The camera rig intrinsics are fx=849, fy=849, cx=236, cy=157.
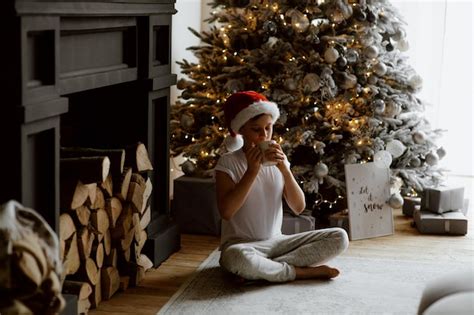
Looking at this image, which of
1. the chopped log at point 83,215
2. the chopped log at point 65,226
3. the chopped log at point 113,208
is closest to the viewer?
the chopped log at point 65,226

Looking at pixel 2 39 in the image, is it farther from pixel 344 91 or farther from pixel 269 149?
pixel 344 91

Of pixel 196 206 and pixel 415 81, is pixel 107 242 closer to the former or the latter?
pixel 196 206

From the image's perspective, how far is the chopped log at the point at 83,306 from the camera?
10.3 feet

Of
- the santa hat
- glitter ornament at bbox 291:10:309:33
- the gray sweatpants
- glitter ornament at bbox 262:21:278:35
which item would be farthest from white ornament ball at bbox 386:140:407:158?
the santa hat

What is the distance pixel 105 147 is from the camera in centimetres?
388

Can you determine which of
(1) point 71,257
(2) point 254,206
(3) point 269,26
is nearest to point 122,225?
(1) point 71,257

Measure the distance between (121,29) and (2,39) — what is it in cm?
97

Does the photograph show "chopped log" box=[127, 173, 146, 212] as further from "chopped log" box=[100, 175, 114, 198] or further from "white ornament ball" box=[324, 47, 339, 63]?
"white ornament ball" box=[324, 47, 339, 63]

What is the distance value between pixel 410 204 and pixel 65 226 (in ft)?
7.72

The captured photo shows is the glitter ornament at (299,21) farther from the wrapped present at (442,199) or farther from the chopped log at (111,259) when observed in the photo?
the chopped log at (111,259)

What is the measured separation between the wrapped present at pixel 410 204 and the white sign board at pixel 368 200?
14.3 inches

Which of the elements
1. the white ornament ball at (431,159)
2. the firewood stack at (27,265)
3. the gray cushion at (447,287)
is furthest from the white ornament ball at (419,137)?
the firewood stack at (27,265)

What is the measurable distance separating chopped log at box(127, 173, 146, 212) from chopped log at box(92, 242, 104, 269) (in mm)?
265

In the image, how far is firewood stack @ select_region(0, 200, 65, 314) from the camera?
7.45ft
